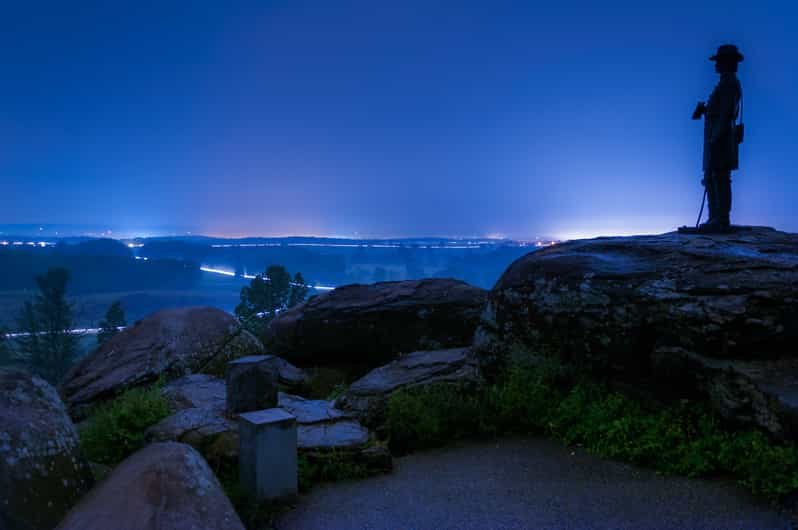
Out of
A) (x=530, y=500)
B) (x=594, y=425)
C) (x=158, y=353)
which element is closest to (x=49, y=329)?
(x=158, y=353)

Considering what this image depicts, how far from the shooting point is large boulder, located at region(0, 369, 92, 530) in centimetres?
399

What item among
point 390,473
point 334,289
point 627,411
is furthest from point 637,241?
point 334,289

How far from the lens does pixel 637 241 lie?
925 centimetres

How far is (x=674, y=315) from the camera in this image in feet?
23.3

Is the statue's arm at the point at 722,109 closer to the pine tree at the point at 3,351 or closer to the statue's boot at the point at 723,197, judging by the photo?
the statue's boot at the point at 723,197

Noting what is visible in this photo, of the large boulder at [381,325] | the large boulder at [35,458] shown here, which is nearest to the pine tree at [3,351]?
the large boulder at [381,325]

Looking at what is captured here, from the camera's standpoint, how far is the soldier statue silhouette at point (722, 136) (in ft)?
32.7

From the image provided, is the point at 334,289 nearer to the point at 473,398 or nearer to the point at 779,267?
the point at 473,398

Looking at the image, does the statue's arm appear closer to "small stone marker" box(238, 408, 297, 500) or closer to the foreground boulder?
the foreground boulder

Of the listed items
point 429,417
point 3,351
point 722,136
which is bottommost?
point 3,351

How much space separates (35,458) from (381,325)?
8.32 m

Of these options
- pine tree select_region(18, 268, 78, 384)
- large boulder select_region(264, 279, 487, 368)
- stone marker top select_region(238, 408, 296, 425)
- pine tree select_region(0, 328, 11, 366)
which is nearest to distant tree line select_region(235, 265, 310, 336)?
pine tree select_region(18, 268, 78, 384)

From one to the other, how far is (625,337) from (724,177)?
4944mm

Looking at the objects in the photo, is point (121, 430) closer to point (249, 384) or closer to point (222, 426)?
point (222, 426)
